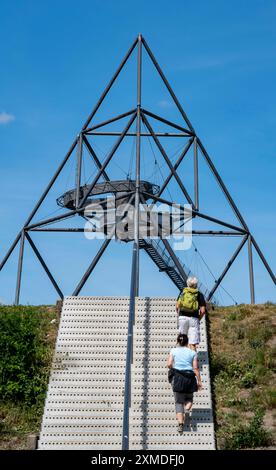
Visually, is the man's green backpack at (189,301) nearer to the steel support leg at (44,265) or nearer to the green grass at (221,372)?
the green grass at (221,372)

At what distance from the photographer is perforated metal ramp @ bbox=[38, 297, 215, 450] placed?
1297cm

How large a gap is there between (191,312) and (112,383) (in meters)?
1.95

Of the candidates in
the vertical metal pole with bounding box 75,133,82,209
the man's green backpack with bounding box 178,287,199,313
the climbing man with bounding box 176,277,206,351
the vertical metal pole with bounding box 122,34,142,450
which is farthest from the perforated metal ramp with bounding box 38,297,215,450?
the vertical metal pole with bounding box 75,133,82,209

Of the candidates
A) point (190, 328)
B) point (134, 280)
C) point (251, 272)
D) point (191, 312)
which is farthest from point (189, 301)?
point (251, 272)

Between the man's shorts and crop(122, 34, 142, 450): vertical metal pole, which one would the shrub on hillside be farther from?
the man's shorts

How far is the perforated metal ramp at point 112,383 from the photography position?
12969mm

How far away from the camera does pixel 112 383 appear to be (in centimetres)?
1458

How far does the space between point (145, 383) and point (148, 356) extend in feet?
3.17

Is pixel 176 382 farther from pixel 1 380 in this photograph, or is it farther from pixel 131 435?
pixel 1 380

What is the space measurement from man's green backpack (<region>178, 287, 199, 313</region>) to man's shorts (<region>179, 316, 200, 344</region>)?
17 cm

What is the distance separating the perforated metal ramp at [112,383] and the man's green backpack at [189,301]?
3.72ft

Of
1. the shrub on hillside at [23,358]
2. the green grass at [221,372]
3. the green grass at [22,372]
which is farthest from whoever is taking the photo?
the shrub on hillside at [23,358]

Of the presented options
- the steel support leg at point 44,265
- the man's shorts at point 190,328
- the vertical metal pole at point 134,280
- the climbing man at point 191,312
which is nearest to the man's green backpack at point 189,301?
the climbing man at point 191,312
